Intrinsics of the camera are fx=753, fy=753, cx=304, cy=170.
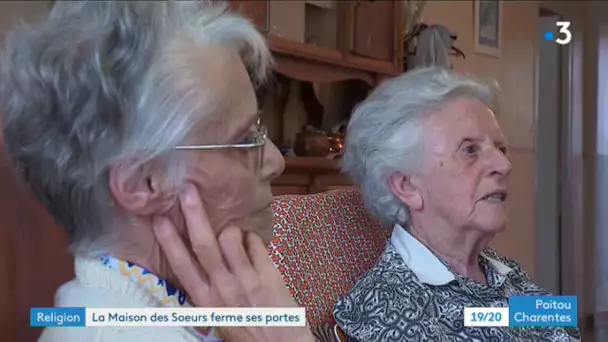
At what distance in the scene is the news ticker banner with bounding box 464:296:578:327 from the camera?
679mm

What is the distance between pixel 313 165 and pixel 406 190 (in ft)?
0.40

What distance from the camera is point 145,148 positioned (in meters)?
0.53

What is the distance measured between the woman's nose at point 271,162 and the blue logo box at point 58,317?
0.18 meters

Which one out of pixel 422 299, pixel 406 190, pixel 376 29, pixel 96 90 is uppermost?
pixel 376 29


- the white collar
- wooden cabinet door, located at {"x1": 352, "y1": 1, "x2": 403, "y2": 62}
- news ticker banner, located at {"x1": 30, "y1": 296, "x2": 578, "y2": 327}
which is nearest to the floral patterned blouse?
the white collar

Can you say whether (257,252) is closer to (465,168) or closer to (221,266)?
(221,266)

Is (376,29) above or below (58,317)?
above

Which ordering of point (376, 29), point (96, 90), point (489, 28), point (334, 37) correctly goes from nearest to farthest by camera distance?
1. point (96, 90)
2. point (489, 28)
3. point (334, 37)
4. point (376, 29)

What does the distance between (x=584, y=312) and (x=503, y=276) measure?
205 mm

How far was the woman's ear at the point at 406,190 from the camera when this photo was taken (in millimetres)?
935

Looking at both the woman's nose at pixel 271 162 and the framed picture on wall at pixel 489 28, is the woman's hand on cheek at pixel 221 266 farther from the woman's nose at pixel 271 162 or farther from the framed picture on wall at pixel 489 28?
the framed picture on wall at pixel 489 28

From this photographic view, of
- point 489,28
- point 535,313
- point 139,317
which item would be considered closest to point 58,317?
point 139,317

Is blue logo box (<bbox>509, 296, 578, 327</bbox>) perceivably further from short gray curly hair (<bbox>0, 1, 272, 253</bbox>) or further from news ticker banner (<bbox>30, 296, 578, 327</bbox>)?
short gray curly hair (<bbox>0, 1, 272, 253</bbox>)

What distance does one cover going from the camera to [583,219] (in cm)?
76
